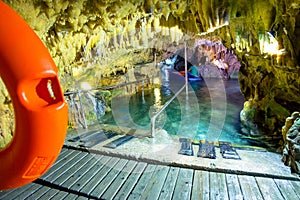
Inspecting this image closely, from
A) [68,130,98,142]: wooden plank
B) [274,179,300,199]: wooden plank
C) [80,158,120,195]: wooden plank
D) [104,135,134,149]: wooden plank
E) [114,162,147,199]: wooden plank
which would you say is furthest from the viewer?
[68,130,98,142]: wooden plank

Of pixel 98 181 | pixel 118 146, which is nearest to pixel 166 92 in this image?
pixel 118 146

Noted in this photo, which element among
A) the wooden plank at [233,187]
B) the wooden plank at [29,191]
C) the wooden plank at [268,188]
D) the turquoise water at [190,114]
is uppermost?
the wooden plank at [29,191]

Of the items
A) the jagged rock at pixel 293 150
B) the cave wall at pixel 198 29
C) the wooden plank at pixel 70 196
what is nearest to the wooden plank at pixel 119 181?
the wooden plank at pixel 70 196

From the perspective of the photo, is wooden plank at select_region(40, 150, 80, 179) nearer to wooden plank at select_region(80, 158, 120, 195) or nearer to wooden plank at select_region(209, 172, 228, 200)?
wooden plank at select_region(80, 158, 120, 195)

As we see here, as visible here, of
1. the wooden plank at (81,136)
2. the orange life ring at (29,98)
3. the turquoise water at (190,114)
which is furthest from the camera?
the turquoise water at (190,114)

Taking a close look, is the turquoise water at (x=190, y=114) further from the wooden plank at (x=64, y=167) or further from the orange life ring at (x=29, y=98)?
the orange life ring at (x=29, y=98)

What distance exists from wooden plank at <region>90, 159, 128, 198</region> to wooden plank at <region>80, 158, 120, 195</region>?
0.16ft

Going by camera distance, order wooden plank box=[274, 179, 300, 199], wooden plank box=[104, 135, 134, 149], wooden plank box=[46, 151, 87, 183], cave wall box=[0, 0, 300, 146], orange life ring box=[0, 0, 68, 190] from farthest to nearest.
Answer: wooden plank box=[104, 135, 134, 149] → cave wall box=[0, 0, 300, 146] → wooden plank box=[46, 151, 87, 183] → wooden plank box=[274, 179, 300, 199] → orange life ring box=[0, 0, 68, 190]

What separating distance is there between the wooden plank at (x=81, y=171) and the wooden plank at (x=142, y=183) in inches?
36.3

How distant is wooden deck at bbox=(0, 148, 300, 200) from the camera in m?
2.80

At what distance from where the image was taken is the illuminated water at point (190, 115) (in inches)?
314

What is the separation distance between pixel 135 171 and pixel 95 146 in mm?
1146

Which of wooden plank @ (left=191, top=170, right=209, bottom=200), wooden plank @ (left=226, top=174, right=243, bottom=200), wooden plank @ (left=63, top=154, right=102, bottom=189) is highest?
wooden plank @ (left=63, top=154, right=102, bottom=189)

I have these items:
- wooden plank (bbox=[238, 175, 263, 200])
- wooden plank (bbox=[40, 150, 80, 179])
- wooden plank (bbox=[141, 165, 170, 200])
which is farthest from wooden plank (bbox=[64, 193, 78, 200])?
wooden plank (bbox=[238, 175, 263, 200])
